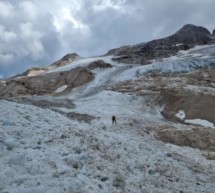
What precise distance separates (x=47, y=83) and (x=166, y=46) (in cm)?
5408

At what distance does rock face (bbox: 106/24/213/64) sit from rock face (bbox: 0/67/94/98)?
81.5 feet

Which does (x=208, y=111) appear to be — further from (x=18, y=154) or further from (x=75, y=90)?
(x=75, y=90)

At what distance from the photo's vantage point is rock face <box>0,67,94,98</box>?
76.8 meters

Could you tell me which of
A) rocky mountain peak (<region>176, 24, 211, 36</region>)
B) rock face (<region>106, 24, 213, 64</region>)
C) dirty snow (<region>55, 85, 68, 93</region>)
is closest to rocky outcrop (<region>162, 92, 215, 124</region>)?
dirty snow (<region>55, 85, 68, 93</region>)

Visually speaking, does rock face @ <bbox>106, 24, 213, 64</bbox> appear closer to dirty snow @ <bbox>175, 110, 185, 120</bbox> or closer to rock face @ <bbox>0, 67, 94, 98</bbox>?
rock face @ <bbox>0, 67, 94, 98</bbox>

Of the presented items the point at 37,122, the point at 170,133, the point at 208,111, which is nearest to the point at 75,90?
the point at 208,111

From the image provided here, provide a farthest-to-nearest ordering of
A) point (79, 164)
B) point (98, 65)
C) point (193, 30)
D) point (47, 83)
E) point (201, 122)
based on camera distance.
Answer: point (193, 30), point (98, 65), point (47, 83), point (201, 122), point (79, 164)

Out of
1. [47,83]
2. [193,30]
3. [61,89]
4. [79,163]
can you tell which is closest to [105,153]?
[79,163]

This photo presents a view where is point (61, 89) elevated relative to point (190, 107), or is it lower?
elevated

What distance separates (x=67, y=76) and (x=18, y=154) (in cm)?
7022

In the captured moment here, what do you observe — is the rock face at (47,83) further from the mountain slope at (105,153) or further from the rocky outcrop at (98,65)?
the mountain slope at (105,153)

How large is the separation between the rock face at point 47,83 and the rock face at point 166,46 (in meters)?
24.9

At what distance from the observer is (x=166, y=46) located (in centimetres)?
12106

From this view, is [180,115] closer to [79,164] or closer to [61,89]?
[79,164]
